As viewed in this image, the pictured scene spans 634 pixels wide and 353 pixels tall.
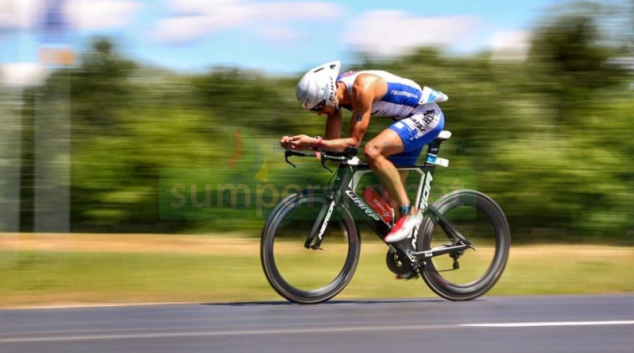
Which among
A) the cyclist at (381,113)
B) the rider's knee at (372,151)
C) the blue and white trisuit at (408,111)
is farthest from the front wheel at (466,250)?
the rider's knee at (372,151)

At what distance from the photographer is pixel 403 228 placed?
7.33 m

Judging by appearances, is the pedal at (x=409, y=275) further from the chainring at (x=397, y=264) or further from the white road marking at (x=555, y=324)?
the white road marking at (x=555, y=324)

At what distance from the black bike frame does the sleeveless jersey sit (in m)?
0.37

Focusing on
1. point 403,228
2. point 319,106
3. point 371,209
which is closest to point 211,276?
point 371,209

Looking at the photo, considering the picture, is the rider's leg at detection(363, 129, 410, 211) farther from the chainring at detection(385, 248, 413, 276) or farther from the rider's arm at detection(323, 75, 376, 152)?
the chainring at detection(385, 248, 413, 276)

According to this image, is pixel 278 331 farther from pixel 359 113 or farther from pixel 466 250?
pixel 466 250

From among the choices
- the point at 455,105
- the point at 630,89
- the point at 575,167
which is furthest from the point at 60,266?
the point at 630,89

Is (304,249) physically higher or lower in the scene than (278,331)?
higher

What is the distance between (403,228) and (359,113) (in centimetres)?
95

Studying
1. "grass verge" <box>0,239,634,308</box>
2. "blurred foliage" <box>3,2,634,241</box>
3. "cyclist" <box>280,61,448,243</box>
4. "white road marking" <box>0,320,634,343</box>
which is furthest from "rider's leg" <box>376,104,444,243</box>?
"blurred foliage" <box>3,2,634,241</box>

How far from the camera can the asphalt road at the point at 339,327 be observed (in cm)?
560

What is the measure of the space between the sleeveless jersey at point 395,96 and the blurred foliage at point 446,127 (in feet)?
15.4

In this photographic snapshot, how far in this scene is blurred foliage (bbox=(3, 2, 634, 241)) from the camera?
40.7 ft

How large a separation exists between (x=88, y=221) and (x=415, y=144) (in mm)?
6486
